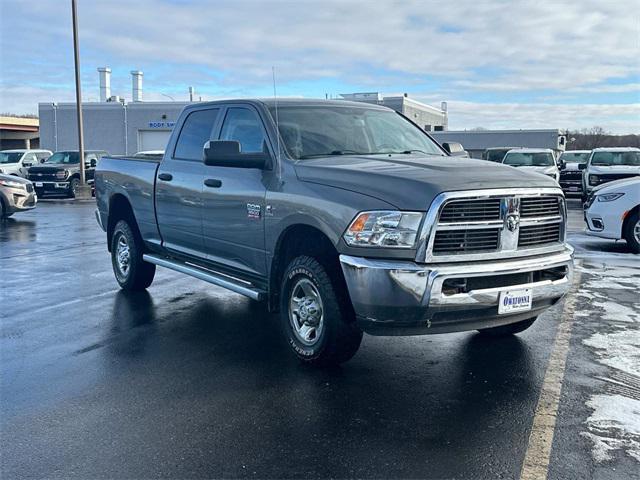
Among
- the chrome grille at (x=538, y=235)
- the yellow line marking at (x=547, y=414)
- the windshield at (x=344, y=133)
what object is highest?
the windshield at (x=344, y=133)

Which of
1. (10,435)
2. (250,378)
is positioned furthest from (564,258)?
(10,435)

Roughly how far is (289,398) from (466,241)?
1.57 m

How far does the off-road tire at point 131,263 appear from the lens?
307 inches

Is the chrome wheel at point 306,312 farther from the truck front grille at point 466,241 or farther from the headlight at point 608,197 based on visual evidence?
the headlight at point 608,197

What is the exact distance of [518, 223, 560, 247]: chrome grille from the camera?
4.77 m

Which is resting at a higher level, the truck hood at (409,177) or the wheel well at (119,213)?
the truck hood at (409,177)

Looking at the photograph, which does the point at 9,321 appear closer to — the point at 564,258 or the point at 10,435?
the point at 10,435

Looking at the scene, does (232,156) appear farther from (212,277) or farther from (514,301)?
(514,301)

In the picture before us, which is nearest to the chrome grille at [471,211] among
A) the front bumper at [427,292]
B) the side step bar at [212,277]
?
the front bumper at [427,292]

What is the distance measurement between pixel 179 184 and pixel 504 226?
3.42 m

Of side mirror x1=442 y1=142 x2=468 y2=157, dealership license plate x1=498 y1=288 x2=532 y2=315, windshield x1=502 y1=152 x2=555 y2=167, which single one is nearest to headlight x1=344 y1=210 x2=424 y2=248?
dealership license plate x1=498 y1=288 x2=532 y2=315

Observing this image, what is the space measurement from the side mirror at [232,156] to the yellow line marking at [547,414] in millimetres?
2729

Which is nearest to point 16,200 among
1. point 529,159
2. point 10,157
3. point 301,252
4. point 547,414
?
point 10,157

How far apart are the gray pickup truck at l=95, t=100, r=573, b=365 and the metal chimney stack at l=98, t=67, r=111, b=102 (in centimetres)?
4322
